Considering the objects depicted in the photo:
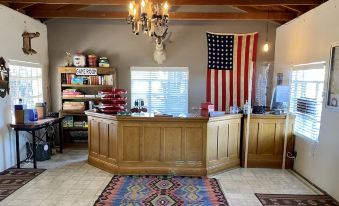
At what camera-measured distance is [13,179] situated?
444cm

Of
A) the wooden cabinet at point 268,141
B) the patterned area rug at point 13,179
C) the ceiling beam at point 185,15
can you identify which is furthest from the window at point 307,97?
the patterned area rug at point 13,179

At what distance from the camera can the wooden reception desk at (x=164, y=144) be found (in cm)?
455

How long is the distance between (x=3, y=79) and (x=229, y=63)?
4816 mm

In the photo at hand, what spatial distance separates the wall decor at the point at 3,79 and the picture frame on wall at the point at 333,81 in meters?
5.52

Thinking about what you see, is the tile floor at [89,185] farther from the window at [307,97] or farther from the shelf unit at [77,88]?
the shelf unit at [77,88]

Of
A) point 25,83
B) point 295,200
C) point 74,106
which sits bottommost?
point 295,200

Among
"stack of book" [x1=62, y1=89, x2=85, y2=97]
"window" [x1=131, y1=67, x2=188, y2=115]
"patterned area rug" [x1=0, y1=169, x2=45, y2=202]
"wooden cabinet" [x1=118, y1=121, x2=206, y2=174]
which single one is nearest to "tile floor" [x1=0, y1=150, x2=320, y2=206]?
"patterned area rug" [x1=0, y1=169, x2=45, y2=202]

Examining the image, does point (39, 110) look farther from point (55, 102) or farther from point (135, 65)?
point (135, 65)

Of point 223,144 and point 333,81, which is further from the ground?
point 333,81

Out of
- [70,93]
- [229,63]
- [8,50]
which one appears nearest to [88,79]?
[70,93]

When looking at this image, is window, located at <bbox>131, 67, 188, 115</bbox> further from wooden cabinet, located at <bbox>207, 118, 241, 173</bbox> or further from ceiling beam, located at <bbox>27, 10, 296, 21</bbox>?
wooden cabinet, located at <bbox>207, 118, 241, 173</bbox>

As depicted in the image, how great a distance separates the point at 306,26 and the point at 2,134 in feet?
19.4

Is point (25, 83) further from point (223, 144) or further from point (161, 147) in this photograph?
point (223, 144)

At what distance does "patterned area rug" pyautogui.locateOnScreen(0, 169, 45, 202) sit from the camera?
4.00 m
